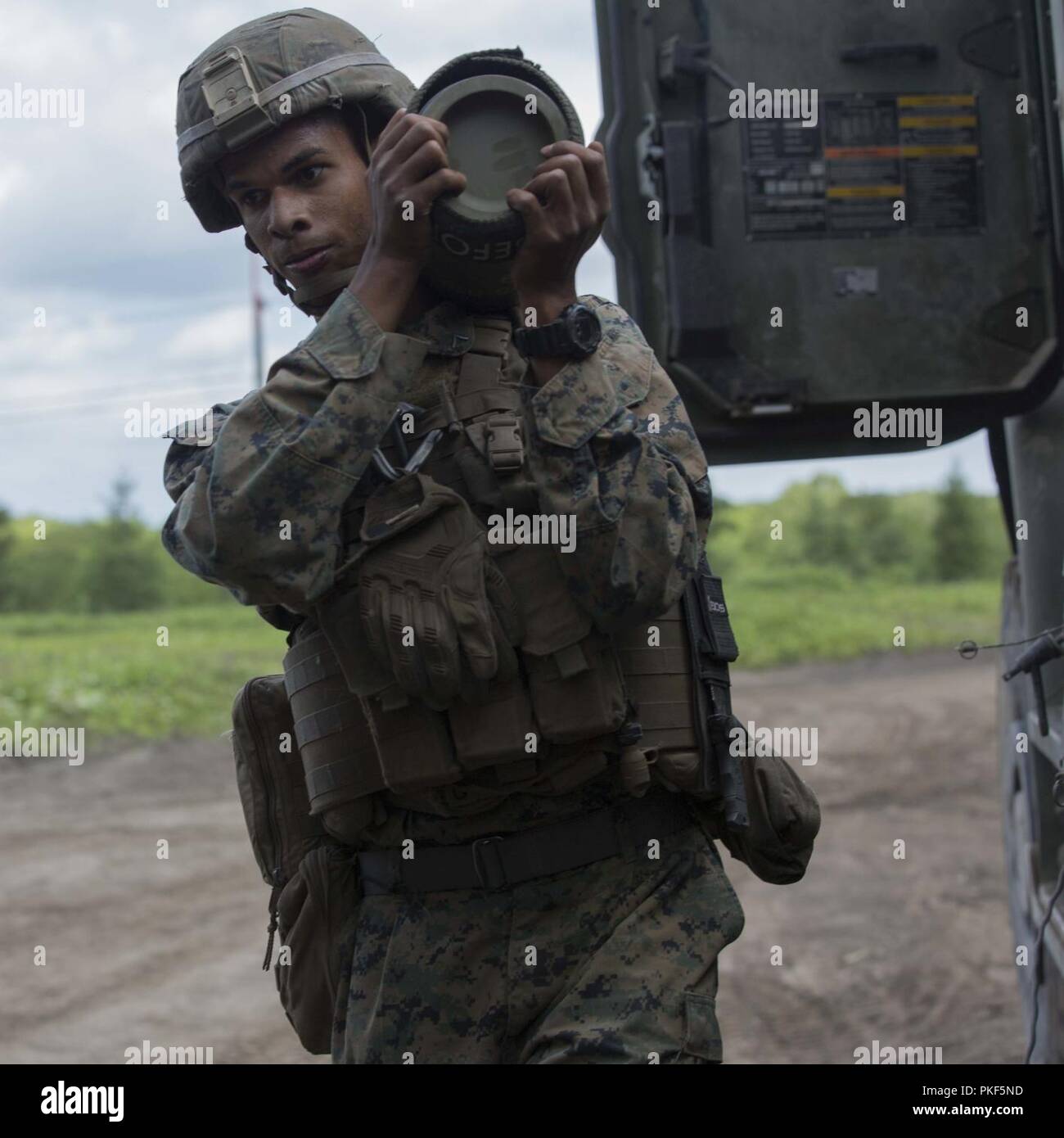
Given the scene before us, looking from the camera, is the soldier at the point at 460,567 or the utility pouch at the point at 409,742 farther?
the utility pouch at the point at 409,742

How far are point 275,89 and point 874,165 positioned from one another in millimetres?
1880

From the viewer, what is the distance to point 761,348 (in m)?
4.11

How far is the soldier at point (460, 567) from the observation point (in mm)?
2303

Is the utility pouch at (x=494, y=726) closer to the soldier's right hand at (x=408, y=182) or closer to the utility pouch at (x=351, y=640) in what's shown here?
the utility pouch at (x=351, y=640)

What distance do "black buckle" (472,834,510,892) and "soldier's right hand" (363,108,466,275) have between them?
84 cm

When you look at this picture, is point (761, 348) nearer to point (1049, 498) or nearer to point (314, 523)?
point (1049, 498)

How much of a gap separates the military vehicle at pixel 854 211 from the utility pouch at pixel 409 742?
1.85 metres

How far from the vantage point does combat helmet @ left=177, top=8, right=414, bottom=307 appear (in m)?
2.59

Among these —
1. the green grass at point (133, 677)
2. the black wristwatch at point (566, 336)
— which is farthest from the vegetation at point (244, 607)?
the black wristwatch at point (566, 336)

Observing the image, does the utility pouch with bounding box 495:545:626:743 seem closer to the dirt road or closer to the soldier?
the soldier

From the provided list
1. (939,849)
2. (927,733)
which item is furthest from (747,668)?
(939,849)

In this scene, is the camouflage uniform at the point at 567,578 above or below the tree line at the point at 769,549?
below

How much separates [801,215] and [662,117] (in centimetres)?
40

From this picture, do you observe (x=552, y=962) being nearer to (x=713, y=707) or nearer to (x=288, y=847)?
(x=713, y=707)
